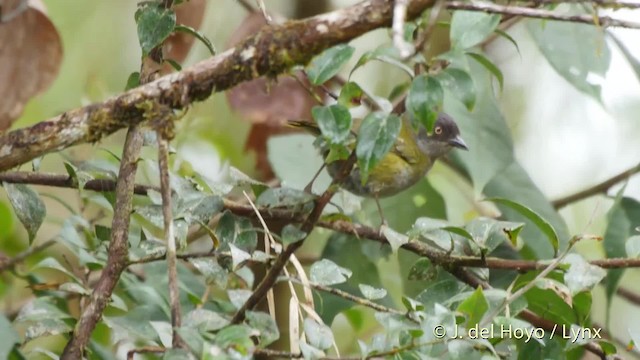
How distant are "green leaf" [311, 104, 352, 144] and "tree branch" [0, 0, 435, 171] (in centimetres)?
12

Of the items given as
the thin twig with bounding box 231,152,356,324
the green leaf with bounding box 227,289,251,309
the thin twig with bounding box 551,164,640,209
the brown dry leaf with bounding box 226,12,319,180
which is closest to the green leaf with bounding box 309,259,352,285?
the thin twig with bounding box 231,152,356,324

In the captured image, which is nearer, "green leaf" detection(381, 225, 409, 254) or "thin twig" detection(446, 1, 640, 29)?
"thin twig" detection(446, 1, 640, 29)

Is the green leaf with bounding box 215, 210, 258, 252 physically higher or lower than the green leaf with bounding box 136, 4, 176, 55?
lower

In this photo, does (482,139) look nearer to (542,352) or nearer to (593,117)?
(542,352)

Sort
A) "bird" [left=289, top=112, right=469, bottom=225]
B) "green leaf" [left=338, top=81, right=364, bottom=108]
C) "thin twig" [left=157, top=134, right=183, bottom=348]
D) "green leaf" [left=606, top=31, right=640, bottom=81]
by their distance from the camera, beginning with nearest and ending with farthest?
"thin twig" [left=157, top=134, right=183, bottom=348]
"green leaf" [left=338, top=81, right=364, bottom=108]
"green leaf" [left=606, top=31, right=640, bottom=81]
"bird" [left=289, top=112, right=469, bottom=225]

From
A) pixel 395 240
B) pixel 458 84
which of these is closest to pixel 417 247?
pixel 395 240

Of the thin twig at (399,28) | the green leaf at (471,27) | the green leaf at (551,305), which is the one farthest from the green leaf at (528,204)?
the thin twig at (399,28)

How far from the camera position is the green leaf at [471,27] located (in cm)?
152

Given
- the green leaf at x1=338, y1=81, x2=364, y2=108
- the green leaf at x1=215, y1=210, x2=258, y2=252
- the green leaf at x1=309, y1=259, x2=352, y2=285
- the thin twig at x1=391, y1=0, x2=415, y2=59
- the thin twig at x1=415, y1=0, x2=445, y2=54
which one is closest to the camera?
the thin twig at x1=391, y1=0, x2=415, y2=59

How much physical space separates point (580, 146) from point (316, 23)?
345 cm

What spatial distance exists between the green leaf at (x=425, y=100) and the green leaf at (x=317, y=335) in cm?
38

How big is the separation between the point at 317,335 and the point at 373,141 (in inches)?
13.0

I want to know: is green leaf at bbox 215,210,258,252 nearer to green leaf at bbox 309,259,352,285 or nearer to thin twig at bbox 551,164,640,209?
green leaf at bbox 309,259,352,285

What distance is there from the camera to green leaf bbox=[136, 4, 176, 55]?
181 cm
